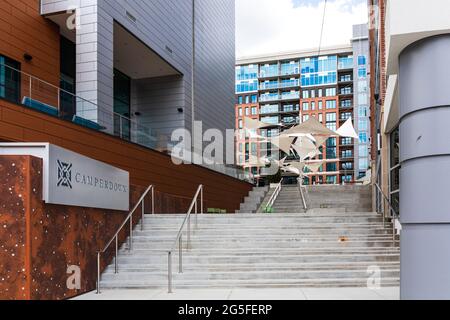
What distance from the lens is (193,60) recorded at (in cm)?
2642

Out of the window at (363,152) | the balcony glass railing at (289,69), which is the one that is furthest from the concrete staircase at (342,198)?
the balcony glass railing at (289,69)

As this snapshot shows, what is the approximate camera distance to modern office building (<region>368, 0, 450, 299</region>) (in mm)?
4117

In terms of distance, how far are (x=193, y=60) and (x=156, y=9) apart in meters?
4.86

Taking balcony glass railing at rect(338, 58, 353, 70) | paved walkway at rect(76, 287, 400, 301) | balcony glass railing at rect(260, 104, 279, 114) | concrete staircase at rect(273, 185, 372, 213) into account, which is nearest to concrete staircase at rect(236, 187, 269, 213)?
concrete staircase at rect(273, 185, 372, 213)

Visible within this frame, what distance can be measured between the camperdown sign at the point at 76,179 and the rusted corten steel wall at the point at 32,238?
17 centimetres

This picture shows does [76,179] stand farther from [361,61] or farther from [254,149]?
[254,149]

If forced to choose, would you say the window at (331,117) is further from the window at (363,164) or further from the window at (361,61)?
the window at (363,164)

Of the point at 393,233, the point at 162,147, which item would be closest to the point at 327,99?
the point at 162,147

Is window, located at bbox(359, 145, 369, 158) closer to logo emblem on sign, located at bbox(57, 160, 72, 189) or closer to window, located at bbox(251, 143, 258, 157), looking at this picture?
window, located at bbox(251, 143, 258, 157)

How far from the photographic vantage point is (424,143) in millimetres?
4223

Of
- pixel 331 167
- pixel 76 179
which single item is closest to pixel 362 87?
pixel 331 167

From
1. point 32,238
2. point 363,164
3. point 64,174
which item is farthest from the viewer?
point 363,164

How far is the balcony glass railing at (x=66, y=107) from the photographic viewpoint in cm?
1101

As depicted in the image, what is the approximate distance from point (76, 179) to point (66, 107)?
16.2 feet
